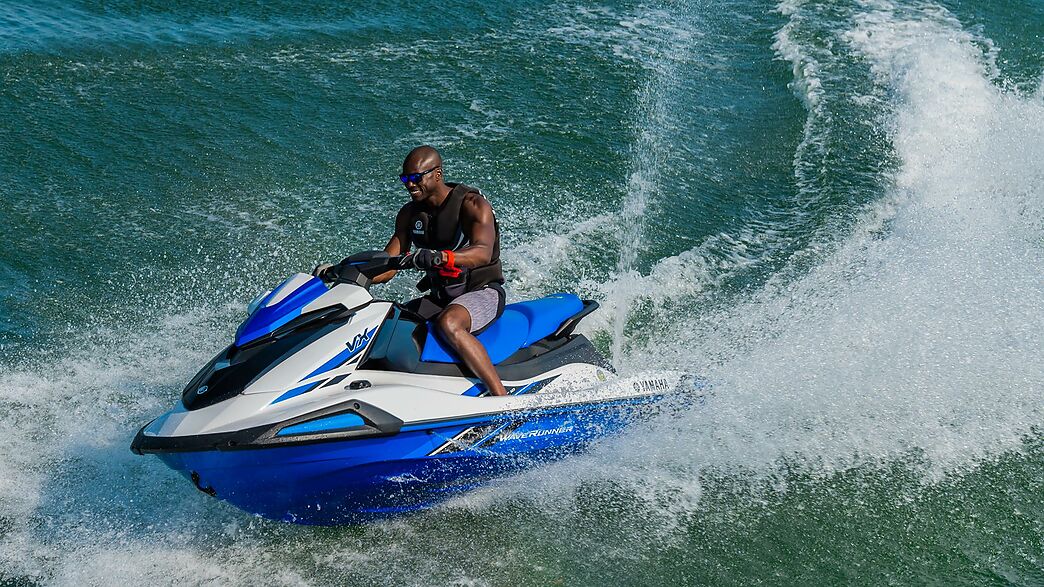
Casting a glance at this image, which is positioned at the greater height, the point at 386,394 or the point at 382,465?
the point at 386,394

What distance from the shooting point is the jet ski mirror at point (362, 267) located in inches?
175

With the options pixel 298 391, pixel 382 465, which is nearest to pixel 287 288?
pixel 298 391

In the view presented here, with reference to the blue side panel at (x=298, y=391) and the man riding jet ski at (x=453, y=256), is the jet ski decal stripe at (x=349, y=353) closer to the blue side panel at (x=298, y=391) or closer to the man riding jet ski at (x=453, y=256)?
the blue side panel at (x=298, y=391)

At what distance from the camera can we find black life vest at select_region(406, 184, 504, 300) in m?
4.76

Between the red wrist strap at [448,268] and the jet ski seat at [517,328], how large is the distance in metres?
0.28

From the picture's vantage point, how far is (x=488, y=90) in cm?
1002

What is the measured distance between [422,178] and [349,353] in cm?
89

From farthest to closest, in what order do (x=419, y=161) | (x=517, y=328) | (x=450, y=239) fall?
(x=517, y=328) → (x=450, y=239) → (x=419, y=161)

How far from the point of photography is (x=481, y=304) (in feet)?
16.0

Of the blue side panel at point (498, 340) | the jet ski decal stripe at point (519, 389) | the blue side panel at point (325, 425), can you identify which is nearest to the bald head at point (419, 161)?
the blue side panel at point (498, 340)

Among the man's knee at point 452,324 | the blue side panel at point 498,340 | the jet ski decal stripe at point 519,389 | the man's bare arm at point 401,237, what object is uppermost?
the man's bare arm at point 401,237

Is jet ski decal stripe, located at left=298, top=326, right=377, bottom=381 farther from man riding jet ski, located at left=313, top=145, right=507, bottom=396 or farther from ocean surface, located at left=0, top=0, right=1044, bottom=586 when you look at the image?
ocean surface, located at left=0, top=0, right=1044, bottom=586

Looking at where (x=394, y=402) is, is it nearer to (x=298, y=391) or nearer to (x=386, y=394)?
(x=386, y=394)

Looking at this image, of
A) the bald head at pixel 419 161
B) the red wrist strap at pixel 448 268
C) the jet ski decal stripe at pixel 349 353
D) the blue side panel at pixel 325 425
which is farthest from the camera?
the bald head at pixel 419 161
